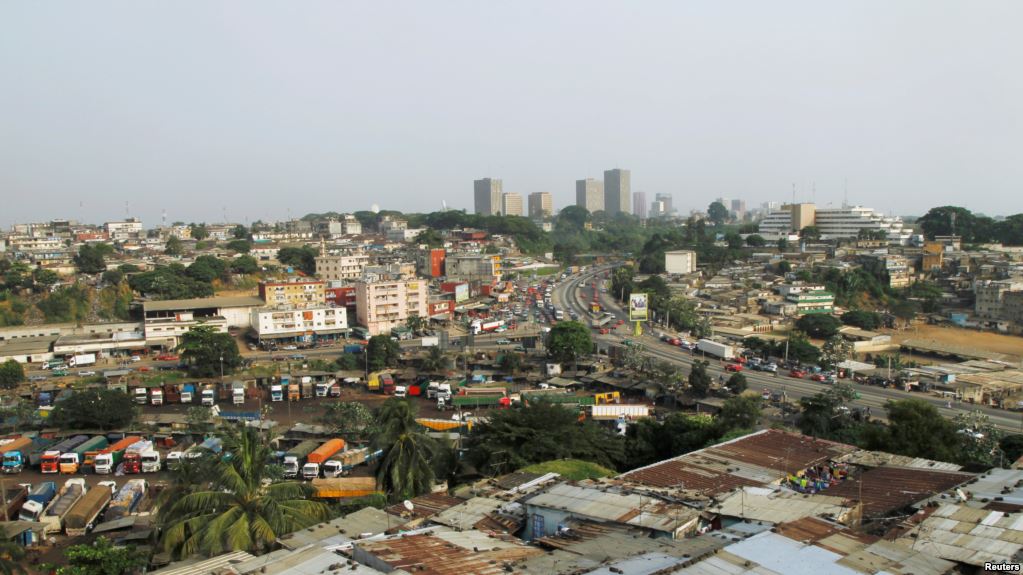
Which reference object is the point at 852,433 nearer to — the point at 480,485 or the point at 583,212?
the point at 480,485

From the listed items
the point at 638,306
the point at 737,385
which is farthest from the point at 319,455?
the point at 638,306

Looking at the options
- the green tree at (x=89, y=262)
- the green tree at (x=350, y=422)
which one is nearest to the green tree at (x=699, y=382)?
the green tree at (x=350, y=422)

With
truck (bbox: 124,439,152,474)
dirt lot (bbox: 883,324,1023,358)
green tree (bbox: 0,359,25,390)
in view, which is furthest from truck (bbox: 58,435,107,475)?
dirt lot (bbox: 883,324,1023,358)

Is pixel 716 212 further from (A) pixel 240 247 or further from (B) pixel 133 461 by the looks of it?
(B) pixel 133 461

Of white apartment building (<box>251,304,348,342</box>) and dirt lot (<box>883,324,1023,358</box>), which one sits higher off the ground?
white apartment building (<box>251,304,348,342</box>)

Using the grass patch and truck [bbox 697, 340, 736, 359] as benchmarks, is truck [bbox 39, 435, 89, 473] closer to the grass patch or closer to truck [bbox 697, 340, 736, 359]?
the grass patch

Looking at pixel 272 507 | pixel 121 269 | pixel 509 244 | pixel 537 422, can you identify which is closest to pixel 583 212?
pixel 509 244
